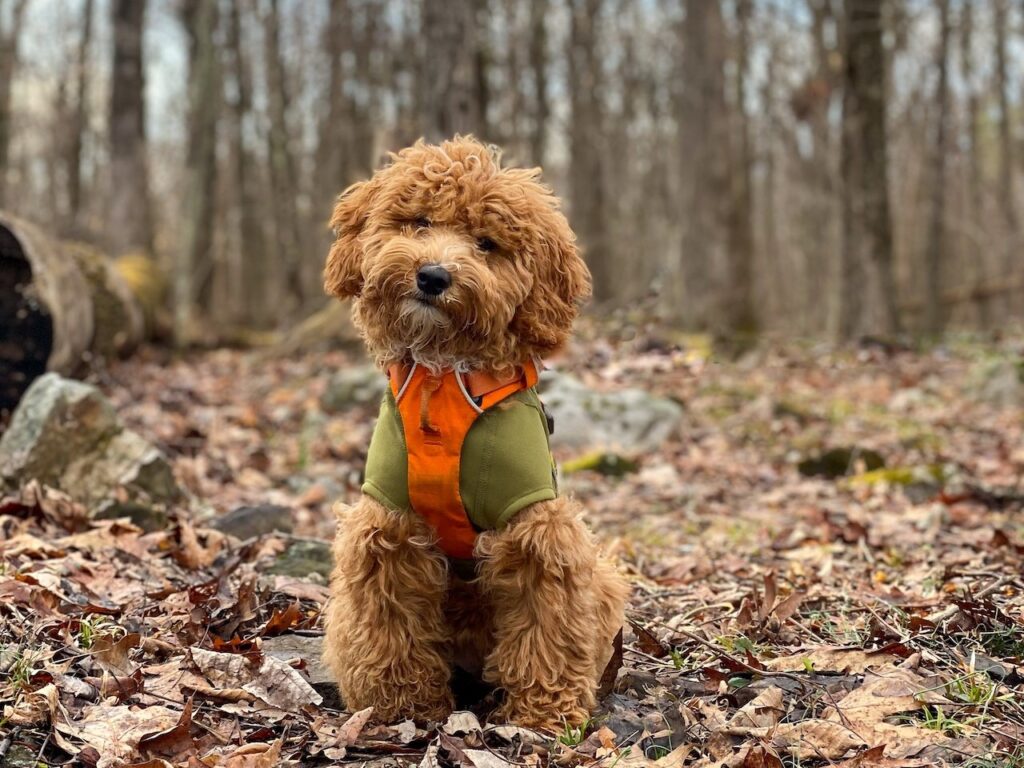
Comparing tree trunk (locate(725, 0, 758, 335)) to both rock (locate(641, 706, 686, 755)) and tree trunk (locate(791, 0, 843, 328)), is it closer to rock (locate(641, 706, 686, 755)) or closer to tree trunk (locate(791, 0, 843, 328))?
tree trunk (locate(791, 0, 843, 328))

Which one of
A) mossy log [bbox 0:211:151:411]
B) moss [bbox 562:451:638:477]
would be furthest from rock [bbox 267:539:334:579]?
mossy log [bbox 0:211:151:411]

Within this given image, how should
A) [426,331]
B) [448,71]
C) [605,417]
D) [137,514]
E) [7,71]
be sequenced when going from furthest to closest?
[7,71], [448,71], [605,417], [137,514], [426,331]

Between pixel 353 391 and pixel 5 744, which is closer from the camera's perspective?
pixel 5 744

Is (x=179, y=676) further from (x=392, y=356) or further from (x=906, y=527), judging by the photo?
(x=906, y=527)

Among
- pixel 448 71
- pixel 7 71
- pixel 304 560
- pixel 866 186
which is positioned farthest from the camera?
pixel 7 71

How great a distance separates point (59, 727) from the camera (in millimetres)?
3125

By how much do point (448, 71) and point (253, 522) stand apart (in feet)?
20.0

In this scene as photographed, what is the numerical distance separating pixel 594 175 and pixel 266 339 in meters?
12.7

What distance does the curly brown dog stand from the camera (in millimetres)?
3383

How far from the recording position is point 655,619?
15.1 ft

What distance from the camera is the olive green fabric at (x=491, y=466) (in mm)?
3420

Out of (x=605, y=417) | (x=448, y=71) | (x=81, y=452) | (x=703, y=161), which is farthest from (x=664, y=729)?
(x=703, y=161)

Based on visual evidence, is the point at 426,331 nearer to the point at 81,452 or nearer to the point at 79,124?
the point at 81,452

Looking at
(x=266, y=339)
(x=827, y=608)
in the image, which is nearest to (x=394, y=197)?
(x=827, y=608)
